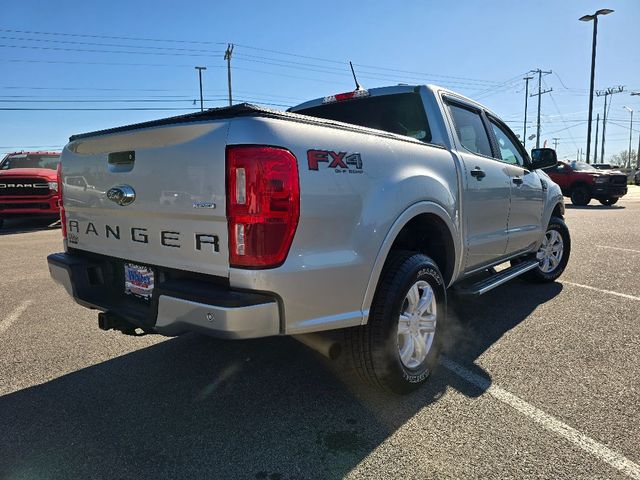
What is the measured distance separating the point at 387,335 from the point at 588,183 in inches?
692

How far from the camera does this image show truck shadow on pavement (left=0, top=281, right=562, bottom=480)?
2170mm

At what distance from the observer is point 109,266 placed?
2895 millimetres

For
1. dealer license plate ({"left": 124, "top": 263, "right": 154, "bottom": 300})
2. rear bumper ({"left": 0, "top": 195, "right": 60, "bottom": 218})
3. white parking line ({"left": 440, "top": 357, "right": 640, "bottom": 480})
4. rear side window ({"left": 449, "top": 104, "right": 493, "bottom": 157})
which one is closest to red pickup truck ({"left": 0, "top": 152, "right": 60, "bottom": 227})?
rear bumper ({"left": 0, "top": 195, "right": 60, "bottom": 218})

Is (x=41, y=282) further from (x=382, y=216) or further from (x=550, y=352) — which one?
(x=550, y=352)

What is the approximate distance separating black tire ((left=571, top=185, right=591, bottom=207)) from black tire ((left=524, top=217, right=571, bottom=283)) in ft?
44.8

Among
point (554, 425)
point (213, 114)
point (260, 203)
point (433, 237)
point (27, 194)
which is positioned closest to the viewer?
point (260, 203)

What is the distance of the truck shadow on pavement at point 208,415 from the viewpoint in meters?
2.17

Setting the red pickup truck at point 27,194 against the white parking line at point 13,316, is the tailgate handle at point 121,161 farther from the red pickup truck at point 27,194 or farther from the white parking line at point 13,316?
the red pickup truck at point 27,194

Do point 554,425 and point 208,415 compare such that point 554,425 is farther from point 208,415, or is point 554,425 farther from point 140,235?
point 140,235

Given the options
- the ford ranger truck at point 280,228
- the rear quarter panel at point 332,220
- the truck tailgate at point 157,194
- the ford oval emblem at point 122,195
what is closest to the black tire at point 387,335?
the ford ranger truck at point 280,228

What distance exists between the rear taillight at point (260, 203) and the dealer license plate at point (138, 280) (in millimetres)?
738

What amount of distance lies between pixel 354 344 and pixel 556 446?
108 cm

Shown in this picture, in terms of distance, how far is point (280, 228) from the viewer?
81.9 inches

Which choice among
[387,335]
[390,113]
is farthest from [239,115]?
[390,113]
